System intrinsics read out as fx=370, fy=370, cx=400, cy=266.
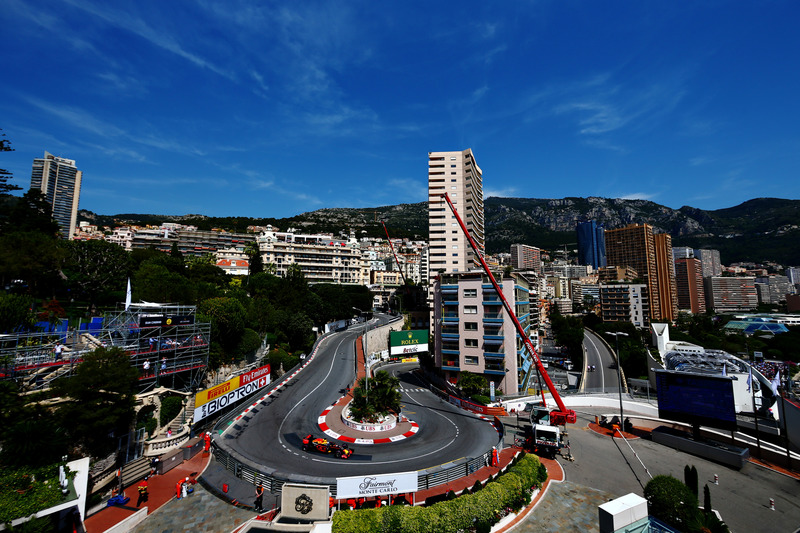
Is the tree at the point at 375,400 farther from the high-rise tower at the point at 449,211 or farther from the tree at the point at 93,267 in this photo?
the high-rise tower at the point at 449,211

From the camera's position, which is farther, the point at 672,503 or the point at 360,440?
the point at 360,440

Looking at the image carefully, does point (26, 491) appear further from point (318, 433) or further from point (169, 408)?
point (318, 433)

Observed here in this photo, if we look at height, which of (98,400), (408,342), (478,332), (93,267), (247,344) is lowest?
(408,342)

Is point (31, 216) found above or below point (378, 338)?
above

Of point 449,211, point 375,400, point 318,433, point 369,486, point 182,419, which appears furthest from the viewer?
point 449,211

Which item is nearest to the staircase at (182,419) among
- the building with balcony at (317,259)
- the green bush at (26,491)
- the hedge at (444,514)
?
the green bush at (26,491)

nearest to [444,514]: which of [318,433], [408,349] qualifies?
[318,433]

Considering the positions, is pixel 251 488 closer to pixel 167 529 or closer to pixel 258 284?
pixel 167 529
